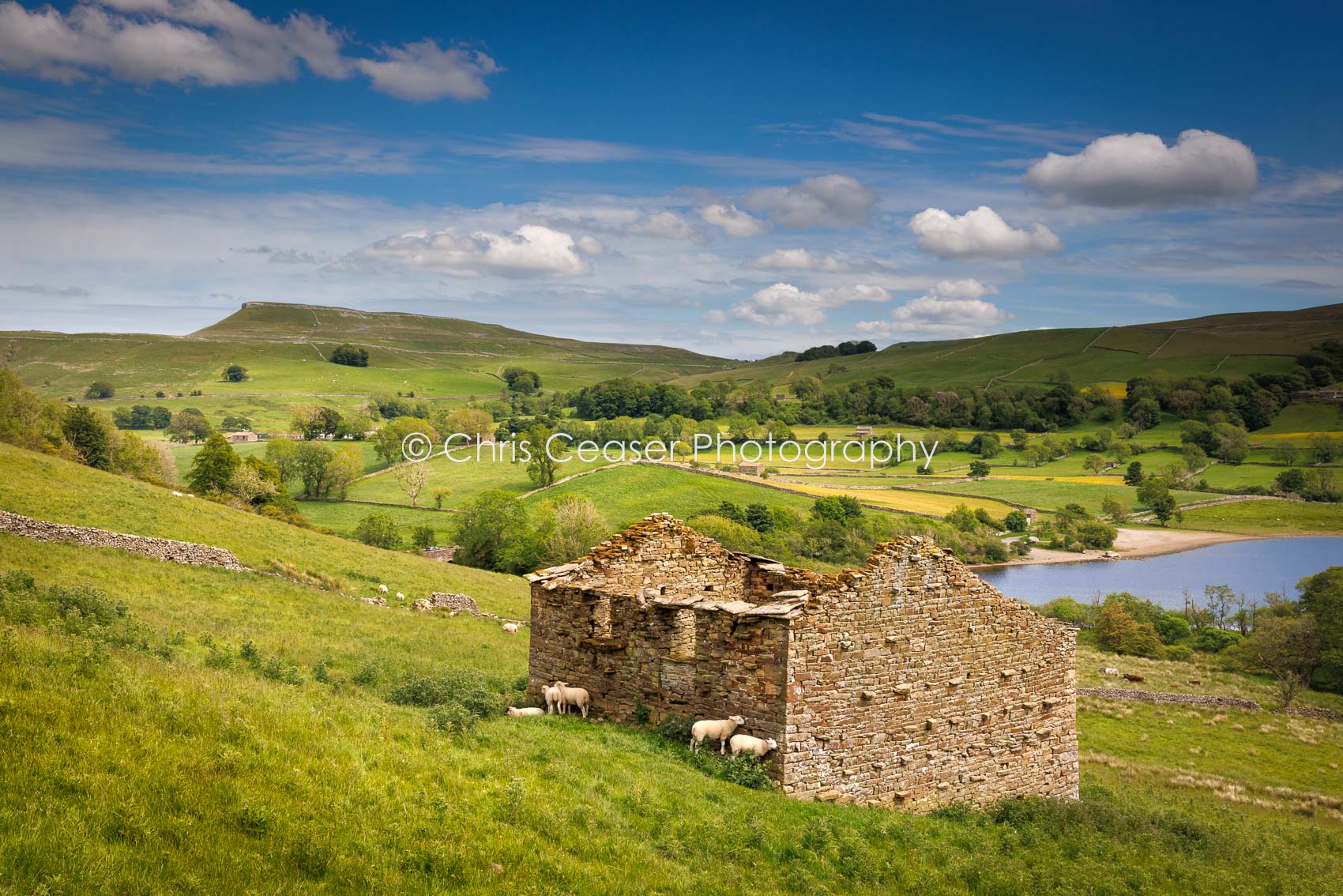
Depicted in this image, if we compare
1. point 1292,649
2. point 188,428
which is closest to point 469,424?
point 188,428

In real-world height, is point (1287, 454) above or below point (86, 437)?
below

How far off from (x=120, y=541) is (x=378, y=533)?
1836 inches

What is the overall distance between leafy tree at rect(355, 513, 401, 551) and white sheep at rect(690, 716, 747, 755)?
6635 cm

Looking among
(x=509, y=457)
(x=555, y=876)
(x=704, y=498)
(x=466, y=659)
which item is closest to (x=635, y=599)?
(x=555, y=876)

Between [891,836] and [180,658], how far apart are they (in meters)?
11.7

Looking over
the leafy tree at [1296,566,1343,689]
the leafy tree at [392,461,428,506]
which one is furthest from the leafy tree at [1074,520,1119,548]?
the leafy tree at [392,461,428,506]

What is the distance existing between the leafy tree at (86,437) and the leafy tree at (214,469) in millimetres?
6339

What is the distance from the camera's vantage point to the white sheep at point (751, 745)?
1238 cm

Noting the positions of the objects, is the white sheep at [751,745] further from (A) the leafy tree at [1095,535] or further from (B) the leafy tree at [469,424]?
(B) the leafy tree at [469,424]

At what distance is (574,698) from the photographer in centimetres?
1464

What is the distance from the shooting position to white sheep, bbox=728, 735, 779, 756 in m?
12.4

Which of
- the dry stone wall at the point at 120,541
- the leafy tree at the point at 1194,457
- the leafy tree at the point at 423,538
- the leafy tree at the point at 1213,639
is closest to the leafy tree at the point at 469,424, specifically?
the leafy tree at the point at 423,538

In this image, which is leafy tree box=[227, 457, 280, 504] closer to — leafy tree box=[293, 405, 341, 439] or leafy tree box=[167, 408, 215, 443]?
leafy tree box=[293, 405, 341, 439]

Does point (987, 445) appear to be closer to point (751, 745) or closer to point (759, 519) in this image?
point (759, 519)
